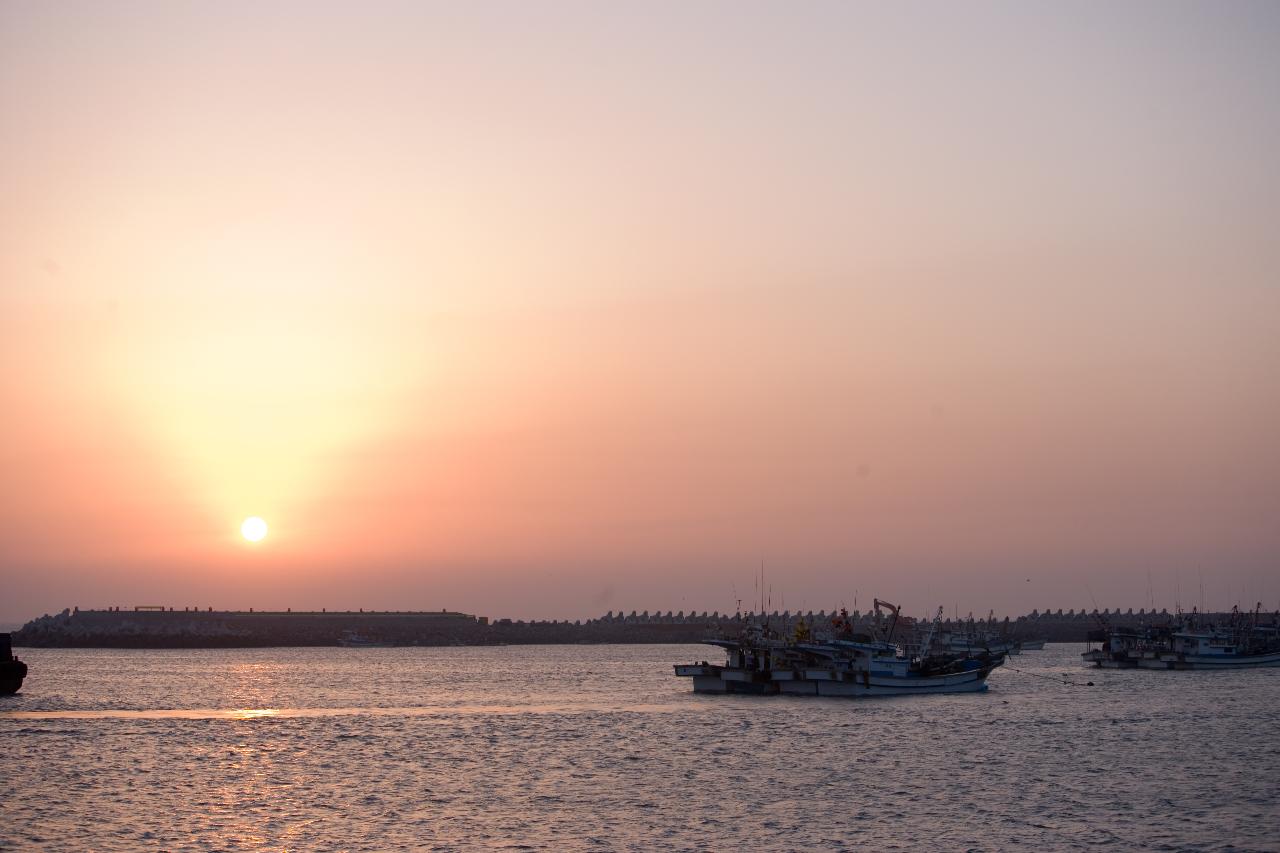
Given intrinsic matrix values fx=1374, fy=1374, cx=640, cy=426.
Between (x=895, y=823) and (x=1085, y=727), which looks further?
(x=1085, y=727)

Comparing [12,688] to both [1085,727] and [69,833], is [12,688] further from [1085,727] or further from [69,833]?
[1085,727]

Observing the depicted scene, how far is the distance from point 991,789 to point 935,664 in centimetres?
4188

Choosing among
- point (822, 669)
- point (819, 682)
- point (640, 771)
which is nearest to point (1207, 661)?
point (819, 682)

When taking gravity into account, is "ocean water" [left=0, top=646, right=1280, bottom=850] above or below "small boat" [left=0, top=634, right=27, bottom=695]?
below

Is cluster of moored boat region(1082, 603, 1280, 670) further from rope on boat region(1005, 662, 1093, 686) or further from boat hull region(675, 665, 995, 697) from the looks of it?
boat hull region(675, 665, 995, 697)

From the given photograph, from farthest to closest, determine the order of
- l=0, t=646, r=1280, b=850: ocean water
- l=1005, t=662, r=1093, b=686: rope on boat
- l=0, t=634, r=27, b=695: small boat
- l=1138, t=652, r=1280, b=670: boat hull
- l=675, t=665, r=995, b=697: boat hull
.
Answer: l=1138, t=652, r=1280, b=670: boat hull
l=1005, t=662, r=1093, b=686: rope on boat
l=0, t=634, r=27, b=695: small boat
l=675, t=665, r=995, b=697: boat hull
l=0, t=646, r=1280, b=850: ocean water

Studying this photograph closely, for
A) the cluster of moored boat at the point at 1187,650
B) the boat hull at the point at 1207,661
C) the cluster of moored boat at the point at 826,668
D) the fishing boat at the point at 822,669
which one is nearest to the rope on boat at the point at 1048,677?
the cluster of moored boat at the point at 1187,650

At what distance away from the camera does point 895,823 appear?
33.3 metres

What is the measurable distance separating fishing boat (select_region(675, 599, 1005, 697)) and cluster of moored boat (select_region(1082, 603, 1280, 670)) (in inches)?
1440

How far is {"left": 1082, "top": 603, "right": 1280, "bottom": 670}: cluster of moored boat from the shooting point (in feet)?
355

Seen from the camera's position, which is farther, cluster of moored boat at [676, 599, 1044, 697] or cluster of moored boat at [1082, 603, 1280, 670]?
cluster of moored boat at [1082, 603, 1280, 670]

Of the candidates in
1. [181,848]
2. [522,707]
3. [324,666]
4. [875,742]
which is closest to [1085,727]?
[875,742]

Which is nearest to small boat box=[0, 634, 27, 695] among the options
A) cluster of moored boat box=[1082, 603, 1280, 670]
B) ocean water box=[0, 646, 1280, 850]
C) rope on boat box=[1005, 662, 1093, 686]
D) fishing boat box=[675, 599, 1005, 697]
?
ocean water box=[0, 646, 1280, 850]

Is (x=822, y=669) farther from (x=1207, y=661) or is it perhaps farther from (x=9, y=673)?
(x=1207, y=661)
